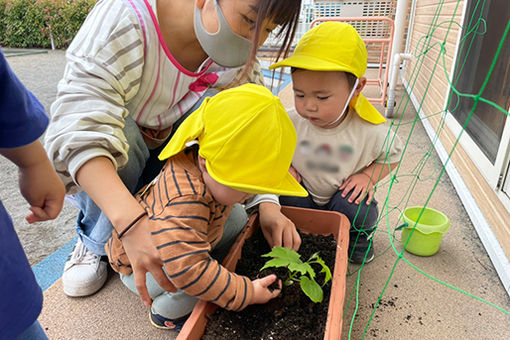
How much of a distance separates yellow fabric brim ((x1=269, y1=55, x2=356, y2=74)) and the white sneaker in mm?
870

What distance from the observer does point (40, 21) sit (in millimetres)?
8922

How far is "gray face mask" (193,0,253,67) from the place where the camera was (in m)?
1.01

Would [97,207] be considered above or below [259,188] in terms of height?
below

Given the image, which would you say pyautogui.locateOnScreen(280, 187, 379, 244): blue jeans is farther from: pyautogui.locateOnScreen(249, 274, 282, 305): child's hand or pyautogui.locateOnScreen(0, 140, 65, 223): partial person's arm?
pyautogui.locateOnScreen(0, 140, 65, 223): partial person's arm

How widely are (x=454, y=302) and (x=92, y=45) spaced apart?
1.27 m

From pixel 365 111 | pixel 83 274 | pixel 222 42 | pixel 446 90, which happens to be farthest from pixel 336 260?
pixel 446 90

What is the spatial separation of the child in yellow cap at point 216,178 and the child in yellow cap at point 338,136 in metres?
0.31

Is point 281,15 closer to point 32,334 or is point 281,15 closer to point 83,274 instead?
point 32,334

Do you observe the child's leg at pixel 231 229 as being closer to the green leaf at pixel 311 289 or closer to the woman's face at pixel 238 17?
the green leaf at pixel 311 289

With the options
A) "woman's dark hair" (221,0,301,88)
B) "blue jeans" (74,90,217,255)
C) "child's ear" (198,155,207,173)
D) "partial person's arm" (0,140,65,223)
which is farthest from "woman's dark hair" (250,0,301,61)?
"partial person's arm" (0,140,65,223)

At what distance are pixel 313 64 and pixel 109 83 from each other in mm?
Answer: 580

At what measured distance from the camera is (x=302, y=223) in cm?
129

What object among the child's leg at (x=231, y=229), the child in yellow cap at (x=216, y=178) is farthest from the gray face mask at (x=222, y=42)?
the child's leg at (x=231, y=229)

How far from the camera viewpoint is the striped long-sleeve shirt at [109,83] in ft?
2.82
